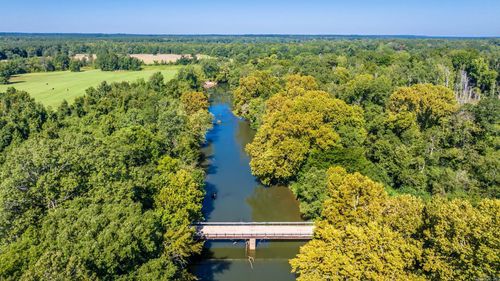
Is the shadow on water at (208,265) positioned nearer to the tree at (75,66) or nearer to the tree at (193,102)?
the tree at (193,102)

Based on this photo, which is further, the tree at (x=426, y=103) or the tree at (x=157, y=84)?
Result: the tree at (x=157, y=84)

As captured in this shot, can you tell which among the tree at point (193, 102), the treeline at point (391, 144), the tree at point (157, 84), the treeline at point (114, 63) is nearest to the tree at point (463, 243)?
the treeline at point (391, 144)

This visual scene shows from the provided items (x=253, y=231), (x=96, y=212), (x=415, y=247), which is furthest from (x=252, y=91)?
(x=415, y=247)

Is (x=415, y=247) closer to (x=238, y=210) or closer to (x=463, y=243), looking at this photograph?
(x=463, y=243)

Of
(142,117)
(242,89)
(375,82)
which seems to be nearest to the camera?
(142,117)

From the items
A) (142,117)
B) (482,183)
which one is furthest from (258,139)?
(482,183)

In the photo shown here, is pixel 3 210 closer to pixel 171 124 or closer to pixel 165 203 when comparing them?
pixel 165 203
